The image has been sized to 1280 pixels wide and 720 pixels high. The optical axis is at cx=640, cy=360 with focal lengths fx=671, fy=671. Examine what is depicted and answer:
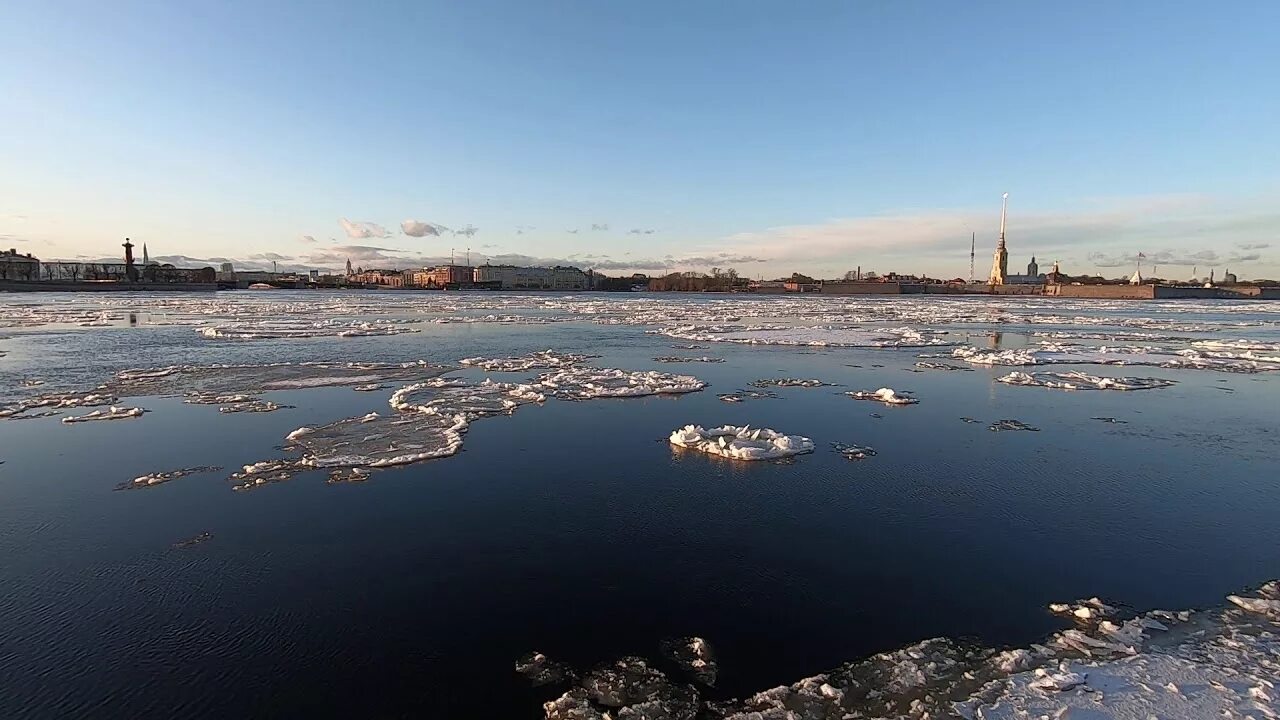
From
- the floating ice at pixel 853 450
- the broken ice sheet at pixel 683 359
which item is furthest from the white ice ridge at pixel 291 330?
the floating ice at pixel 853 450

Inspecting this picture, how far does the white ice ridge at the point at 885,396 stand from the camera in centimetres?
1024

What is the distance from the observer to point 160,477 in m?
6.20

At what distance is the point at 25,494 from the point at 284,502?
2.22 m

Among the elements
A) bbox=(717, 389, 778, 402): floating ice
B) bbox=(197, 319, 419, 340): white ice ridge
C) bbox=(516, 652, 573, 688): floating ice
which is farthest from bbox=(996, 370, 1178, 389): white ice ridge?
bbox=(197, 319, 419, 340): white ice ridge

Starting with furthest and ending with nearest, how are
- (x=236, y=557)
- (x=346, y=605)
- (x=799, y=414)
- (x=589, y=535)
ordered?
1. (x=799, y=414)
2. (x=589, y=535)
3. (x=236, y=557)
4. (x=346, y=605)

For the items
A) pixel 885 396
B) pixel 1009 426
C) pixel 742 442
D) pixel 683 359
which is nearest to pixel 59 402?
pixel 742 442

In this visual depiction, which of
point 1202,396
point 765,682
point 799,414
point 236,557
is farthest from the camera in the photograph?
point 1202,396

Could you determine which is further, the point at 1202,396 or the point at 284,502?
the point at 1202,396

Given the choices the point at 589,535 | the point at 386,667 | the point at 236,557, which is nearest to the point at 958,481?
the point at 589,535

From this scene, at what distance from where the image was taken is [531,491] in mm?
5930

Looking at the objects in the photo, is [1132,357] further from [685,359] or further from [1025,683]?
[1025,683]

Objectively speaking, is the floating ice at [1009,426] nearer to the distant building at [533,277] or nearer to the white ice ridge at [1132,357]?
the white ice ridge at [1132,357]

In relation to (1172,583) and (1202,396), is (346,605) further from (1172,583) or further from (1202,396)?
(1202,396)

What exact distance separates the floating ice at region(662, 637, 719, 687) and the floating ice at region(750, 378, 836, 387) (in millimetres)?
8607
